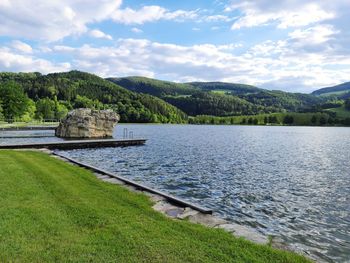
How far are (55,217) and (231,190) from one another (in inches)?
556

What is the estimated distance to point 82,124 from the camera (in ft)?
237

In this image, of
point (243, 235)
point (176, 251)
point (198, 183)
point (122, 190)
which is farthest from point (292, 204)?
point (176, 251)

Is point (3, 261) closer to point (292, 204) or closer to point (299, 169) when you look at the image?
point (292, 204)

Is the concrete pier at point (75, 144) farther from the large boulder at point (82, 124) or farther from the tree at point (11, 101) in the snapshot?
the tree at point (11, 101)

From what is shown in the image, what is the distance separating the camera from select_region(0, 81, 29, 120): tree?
103m

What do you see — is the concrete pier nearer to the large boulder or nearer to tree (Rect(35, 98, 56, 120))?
the large boulder

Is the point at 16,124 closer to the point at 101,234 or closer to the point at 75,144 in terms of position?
the point at 75,144

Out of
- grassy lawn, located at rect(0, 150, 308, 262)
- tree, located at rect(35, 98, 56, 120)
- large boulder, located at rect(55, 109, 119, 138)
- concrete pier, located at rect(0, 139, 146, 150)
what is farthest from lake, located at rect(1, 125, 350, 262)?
tree, located at rect(35, 98, 56, 120)

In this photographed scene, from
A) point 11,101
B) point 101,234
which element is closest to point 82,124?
point 11,101

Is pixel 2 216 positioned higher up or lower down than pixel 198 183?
higher up

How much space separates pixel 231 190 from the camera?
22.2 meters

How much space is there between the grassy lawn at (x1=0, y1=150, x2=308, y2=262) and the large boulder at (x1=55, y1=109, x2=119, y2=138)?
195ft

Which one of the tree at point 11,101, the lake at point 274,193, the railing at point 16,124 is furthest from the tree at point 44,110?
the lake at point 274,193

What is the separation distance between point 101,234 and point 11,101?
11064 centimetres
